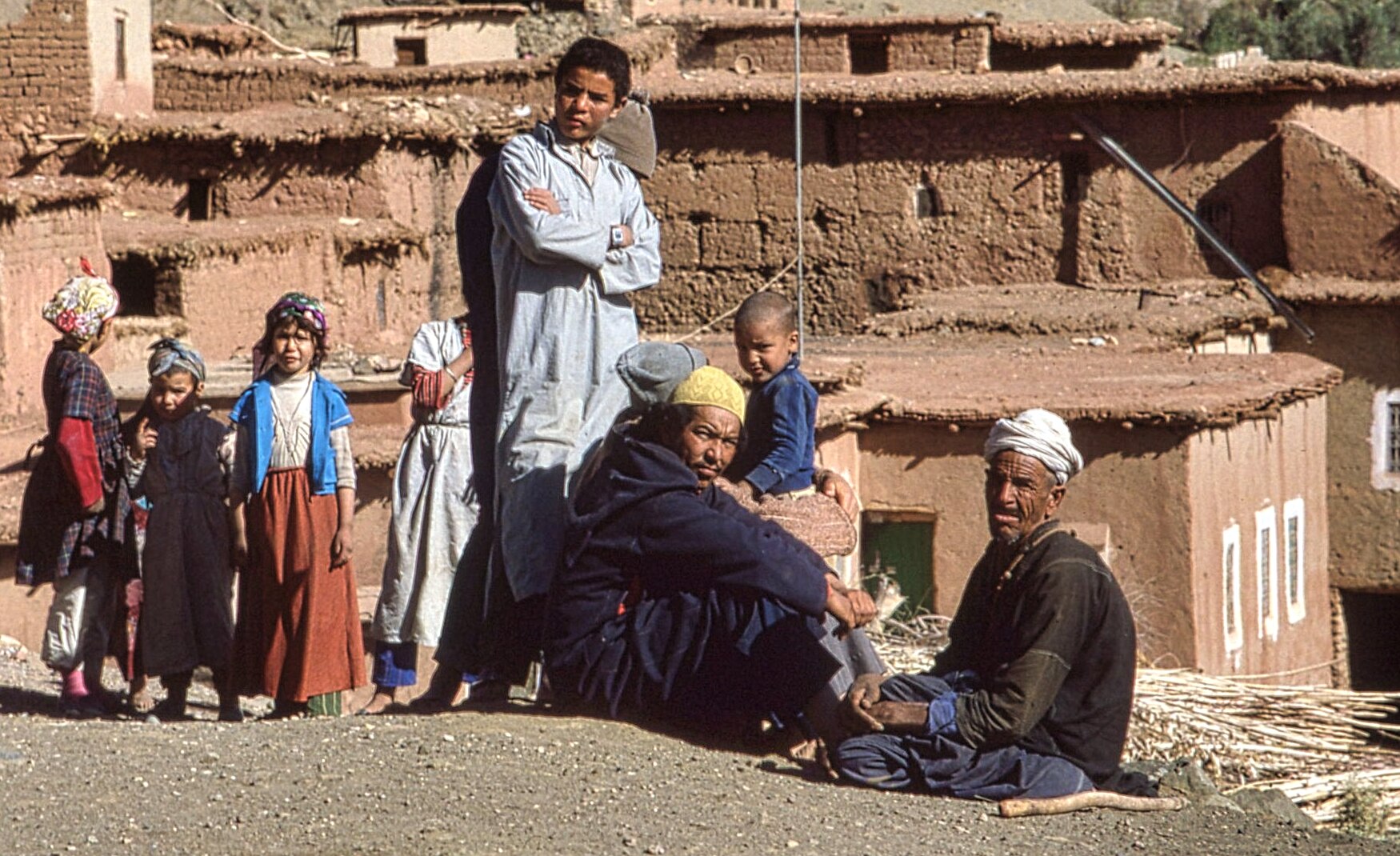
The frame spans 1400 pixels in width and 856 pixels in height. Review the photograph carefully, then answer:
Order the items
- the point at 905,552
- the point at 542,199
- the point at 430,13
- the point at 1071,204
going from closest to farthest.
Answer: the point at 542,199
the point at 905,552
the point at 1071,204
the point at 430,13

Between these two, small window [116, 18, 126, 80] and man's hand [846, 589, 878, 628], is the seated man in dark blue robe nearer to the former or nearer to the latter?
man's hand [846, 589, 878, 628]

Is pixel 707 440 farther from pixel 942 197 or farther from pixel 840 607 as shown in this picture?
pixel 942 197

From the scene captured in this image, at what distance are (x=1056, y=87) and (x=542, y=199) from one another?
16.0 m

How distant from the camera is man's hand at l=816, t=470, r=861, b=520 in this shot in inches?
293

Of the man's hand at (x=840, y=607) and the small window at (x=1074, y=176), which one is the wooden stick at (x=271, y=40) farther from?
the man's hand at (x=840, y=607)

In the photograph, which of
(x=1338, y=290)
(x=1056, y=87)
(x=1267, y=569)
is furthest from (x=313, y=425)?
(x=1056, y=87)

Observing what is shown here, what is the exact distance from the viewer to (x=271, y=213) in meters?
20.9

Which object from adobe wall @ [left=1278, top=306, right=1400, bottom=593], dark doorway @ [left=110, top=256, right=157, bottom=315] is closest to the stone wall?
adobe wall @ [left=1278, top=306, right=1400, bottom=593]

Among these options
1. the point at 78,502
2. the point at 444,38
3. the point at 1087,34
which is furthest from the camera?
the point at 444,38

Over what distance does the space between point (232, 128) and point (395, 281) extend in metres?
1.90

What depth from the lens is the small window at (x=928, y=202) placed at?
23000mm

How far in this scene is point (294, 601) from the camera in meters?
8.21

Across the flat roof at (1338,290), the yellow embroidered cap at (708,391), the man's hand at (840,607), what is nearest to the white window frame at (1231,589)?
the flat roof at (1338,290)

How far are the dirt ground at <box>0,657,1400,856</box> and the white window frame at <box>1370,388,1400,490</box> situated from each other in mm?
15234
